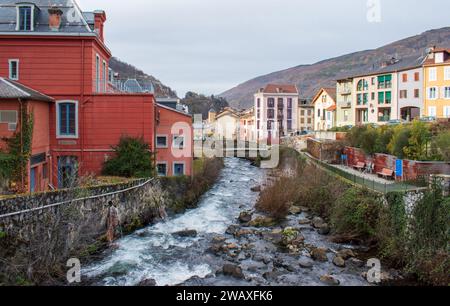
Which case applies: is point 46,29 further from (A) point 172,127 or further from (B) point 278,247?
(B) point 278,247

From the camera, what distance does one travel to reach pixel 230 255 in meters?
16.1

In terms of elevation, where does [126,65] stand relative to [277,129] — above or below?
above

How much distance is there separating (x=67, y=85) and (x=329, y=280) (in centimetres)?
1780

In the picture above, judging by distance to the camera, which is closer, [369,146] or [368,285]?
[368,285]

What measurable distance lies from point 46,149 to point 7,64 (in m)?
5.23

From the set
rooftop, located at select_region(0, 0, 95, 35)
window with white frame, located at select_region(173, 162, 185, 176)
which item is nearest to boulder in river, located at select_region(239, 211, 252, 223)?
window with white frame, located at select_region(173, 162, 185, 176)

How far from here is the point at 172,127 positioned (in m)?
26.6

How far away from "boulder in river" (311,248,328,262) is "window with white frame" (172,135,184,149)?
1283 centimetres

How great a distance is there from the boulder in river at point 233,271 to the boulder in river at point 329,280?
268cm

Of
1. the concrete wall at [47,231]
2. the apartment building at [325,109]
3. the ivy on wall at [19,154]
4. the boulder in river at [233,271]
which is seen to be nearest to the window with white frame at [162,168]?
A: the ivy on wall at [19,154]

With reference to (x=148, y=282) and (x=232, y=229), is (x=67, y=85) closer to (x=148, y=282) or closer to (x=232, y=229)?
(x=232, y=229)

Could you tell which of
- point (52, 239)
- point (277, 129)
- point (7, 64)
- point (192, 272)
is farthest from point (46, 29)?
point (277, 129)

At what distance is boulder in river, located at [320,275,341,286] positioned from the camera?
1340 cm

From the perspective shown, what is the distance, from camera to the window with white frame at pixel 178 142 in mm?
26606
